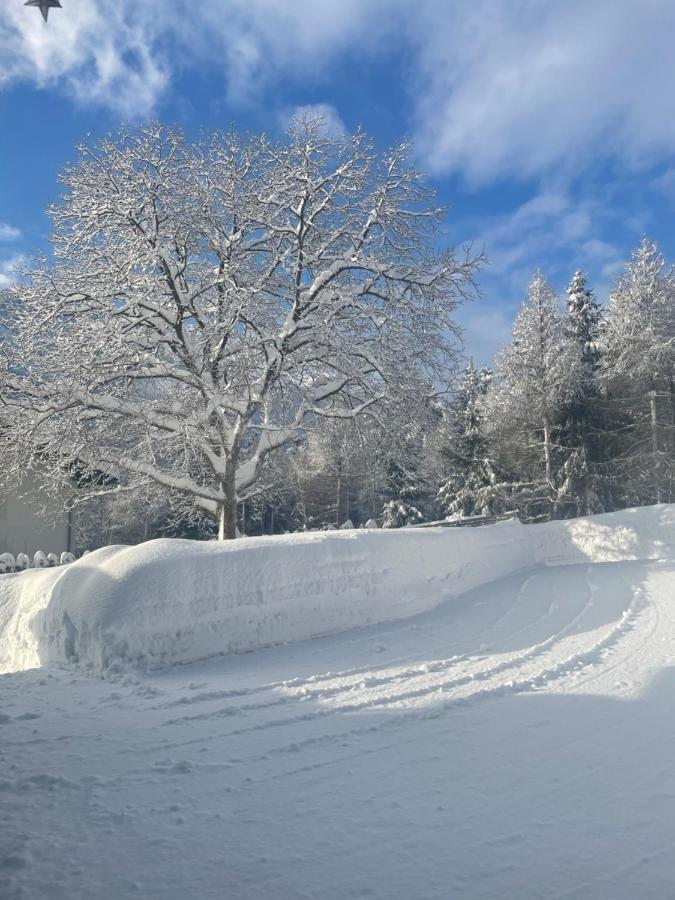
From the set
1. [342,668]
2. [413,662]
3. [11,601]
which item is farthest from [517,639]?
[11,601]

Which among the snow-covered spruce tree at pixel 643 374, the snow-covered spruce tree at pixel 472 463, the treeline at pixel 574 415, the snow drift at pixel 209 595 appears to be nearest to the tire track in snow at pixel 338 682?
the snow drift at pixel 209 595

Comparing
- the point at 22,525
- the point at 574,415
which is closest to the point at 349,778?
the point at 22,525

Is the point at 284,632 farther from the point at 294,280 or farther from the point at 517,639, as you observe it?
the point at 294,280

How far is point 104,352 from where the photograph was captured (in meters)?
12.2

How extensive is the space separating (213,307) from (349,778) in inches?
425

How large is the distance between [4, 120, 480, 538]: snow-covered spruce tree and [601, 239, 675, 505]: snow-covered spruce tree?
1233 centimetres

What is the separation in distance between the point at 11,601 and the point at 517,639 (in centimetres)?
719

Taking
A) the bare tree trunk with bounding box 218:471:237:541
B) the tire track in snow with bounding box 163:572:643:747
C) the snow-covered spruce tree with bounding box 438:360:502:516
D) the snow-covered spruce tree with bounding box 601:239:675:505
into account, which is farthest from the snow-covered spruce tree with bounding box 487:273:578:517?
the tire track in snow with bounding box 163:572:643:747

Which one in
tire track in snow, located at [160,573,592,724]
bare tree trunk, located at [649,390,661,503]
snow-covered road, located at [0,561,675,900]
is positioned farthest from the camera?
bare tree trunk, located at [649,390,661,503]

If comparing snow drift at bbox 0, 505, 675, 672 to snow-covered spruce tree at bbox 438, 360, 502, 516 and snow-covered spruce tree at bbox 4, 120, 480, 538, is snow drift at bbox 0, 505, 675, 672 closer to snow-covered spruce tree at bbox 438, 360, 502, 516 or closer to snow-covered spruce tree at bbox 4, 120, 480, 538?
snow-covered spruce tree at bbox 4, 120, 480, 538

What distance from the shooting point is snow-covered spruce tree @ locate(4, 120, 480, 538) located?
12.5 meters

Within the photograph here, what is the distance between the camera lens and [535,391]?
25594 mm

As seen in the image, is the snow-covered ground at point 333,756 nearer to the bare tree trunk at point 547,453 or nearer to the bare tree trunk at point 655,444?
the bare tree trunk at point 655,444

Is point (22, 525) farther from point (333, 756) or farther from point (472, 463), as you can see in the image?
point (333, 756)
